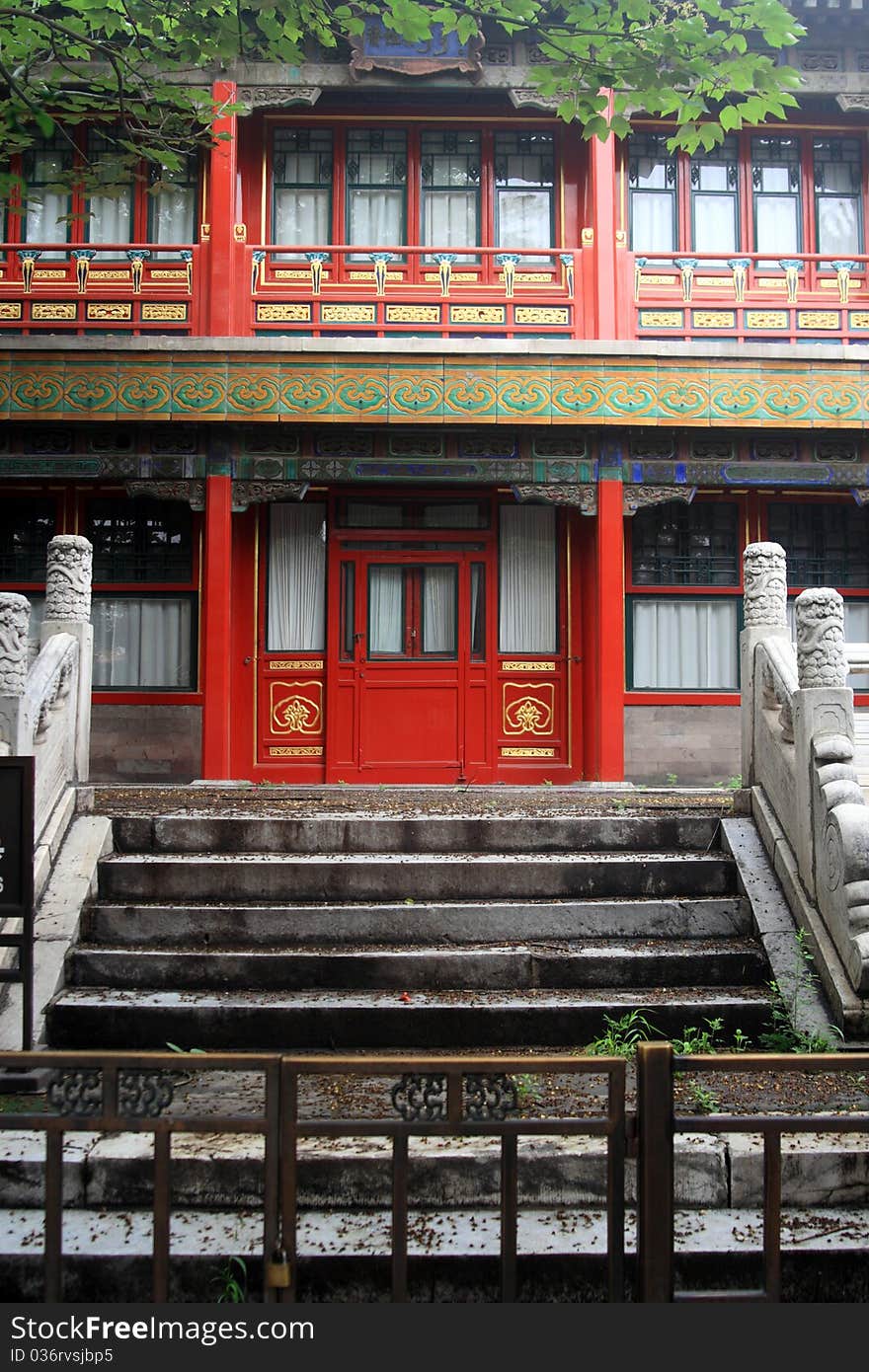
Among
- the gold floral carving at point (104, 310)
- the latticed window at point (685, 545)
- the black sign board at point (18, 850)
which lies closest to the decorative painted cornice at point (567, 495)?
the latticed window at point (685, 545)

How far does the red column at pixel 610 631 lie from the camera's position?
10.5 m

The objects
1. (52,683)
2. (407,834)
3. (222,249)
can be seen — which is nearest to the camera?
(407,834)

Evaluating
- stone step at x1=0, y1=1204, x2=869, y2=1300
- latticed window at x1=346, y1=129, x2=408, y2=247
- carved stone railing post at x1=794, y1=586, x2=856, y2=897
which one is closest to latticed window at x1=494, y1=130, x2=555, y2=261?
latticed window at x1=346, y1=129, x2=408, y2=247

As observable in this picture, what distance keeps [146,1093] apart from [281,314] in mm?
9286

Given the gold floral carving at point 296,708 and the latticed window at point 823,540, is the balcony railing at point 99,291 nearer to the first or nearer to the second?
the gold floral carving at point 296,708

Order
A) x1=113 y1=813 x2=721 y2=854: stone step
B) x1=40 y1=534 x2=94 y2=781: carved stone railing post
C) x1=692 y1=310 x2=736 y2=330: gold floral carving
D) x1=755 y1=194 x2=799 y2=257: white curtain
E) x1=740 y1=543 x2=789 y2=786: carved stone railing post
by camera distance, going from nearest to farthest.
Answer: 1. x1=113 y1=813 x2=721 y2=854: stone step
2. x1=740 y1=543 x2=789 y2=786: carved stone railing post
3. x1=40 y1=534 x2=94 y2=781: carved stone railing post
4. x1=692 y1=310 x2=736 y2=330: gold floral carving
5. x1=755 y1=194 x2=799 y2=257: white curtain

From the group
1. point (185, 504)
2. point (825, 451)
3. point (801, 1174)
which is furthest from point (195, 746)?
point (801, 1174)

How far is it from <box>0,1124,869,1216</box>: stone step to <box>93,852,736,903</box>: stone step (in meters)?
2.02

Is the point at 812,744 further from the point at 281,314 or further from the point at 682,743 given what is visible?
the point at 281,314

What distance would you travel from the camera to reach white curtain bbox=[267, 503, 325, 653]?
36.8 feet

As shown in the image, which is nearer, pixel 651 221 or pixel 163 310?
pixel 163 310

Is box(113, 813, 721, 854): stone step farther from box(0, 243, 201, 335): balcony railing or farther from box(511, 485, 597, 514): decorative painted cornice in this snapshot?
box(0, 243, 201, 335): balcony railing

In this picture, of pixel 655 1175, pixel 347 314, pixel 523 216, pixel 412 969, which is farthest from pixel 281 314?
pixel 655 1175

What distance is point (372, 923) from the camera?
5.54m
